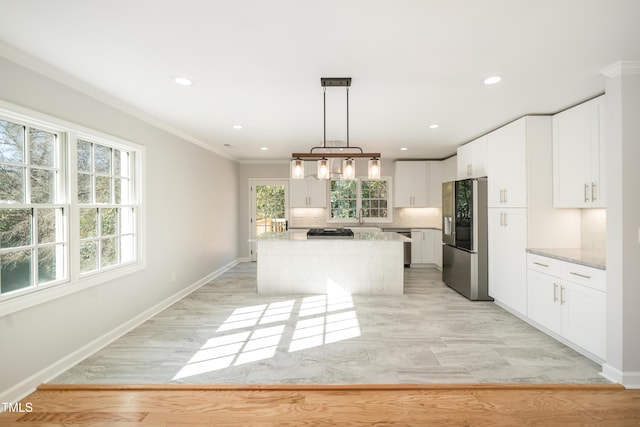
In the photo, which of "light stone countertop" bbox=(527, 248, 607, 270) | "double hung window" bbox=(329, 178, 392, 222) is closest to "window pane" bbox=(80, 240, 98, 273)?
"light stone countertop" bbox=(527, 248, 607, 270)

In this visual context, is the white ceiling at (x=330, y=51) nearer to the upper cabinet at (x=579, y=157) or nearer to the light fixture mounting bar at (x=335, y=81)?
the light fixture mounting bar at (x=335, y=81)

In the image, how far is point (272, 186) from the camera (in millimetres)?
7535

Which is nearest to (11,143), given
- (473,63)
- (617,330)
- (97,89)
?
(97,89)

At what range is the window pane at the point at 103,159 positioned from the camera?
124 inches

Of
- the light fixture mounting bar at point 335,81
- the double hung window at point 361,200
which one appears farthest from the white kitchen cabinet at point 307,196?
the light fixture mounting bar at point 335,81

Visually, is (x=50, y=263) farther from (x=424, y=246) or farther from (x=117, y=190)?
(x=424, y=246)

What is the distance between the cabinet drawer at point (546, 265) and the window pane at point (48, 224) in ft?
15.2

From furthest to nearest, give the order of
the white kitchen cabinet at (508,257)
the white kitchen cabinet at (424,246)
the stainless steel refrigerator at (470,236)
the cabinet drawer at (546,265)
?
the white kitchen cabinet at (424,246), the stainless steel refrigerator at (470,236), the white kitchen cabinet at (508,257), the cabinet drawer at (546,265)

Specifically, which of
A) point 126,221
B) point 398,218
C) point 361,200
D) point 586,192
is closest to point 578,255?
point 586,192

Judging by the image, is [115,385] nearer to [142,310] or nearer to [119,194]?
[142,310]

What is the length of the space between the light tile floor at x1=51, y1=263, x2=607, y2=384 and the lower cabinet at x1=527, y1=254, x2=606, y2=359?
0.17 m

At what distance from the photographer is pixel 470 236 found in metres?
4.46

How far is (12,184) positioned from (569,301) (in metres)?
4.76

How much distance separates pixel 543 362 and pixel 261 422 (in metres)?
2.42
